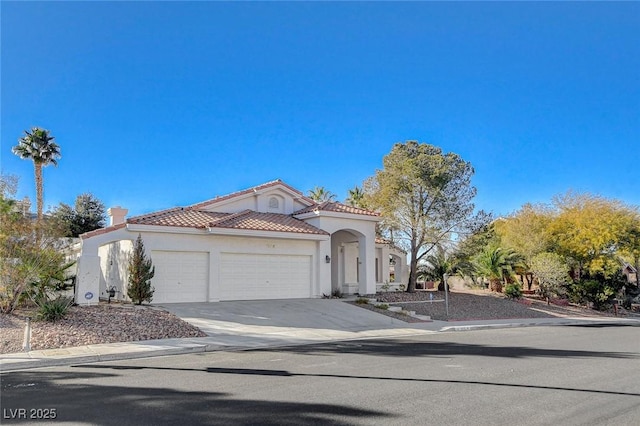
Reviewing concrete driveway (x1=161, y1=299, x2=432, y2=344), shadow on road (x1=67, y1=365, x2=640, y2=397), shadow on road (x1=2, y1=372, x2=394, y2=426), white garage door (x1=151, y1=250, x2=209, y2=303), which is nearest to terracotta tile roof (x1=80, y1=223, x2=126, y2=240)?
white garage door (x1=151, y1=250, x2=209, y2=303)

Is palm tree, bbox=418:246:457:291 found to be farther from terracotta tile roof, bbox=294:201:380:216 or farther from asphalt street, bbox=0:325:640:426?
asphalt street, bbox=0:325:640:426

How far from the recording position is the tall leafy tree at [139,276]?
1792 centimetres

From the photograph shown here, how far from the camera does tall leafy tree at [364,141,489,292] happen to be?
2545 cm

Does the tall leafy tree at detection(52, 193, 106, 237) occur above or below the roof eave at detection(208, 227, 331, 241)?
above

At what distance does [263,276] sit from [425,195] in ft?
33.7

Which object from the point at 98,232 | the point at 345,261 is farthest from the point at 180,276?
the point at 345,261

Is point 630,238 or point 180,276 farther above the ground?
point 630,238

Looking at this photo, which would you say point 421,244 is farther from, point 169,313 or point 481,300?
point 169,313

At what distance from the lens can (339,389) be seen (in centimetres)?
743

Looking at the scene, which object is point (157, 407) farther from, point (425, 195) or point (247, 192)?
point (425, 195)

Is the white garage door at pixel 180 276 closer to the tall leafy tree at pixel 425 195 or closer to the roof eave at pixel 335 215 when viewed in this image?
the roof eave at pixel 335 215

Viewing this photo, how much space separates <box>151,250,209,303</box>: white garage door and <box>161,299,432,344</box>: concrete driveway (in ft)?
2.45

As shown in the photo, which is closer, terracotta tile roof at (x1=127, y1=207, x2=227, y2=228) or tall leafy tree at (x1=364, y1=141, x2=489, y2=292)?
terracotta tile roof at (x1=127, y1=207, x2=227, y2=228)

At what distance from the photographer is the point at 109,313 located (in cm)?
1501
